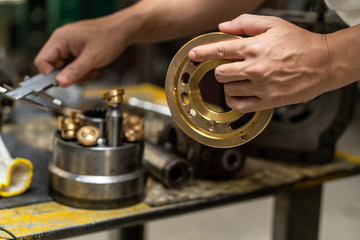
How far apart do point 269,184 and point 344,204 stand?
1.58 meters

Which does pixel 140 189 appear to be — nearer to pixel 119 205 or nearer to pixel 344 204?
pixel 119 205

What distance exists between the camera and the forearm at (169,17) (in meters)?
1.08

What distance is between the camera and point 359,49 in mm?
694

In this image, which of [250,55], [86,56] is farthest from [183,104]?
[86,56]

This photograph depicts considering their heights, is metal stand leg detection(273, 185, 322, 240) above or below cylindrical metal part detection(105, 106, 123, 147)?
below

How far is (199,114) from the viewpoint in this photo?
76cm

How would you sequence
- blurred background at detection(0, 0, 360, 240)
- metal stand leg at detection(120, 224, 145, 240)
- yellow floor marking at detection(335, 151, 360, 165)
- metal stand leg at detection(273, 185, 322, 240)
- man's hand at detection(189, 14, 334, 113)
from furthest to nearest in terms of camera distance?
blurred background at detection(0, 0, 360, 240) → metal stand leg at detection(120, 224, 145, 240) → yellow floor marking at detection(335, 151, 360, 165) → metal stand leg at detection(273, 185, 322, 240) → man's hand at detection(189, 14, 334, 113)

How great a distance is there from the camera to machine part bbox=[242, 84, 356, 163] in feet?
3.85

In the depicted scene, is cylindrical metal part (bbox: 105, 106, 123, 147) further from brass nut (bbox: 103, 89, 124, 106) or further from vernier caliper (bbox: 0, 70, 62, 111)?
vernier caliper (bbox: 0, 70, 62, 111)

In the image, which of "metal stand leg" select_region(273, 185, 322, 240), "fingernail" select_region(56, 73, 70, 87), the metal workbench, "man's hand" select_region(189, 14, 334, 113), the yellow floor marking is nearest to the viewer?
"man's hand" select_region(189, 14, 334, 113)

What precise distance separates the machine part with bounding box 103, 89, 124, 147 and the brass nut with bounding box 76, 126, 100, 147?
23mm

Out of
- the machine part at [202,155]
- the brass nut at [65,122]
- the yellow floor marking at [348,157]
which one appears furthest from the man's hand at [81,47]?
the yellow floor marking at [348,157]

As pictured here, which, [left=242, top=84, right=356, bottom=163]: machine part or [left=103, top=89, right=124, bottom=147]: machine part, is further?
[left=242, top=84, right=356, bottom=163]: machine part

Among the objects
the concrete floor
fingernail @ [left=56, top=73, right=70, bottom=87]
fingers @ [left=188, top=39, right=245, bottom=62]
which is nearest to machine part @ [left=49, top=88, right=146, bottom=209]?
fingernail @ [left=56, top=73, right=70, bottom=87]
